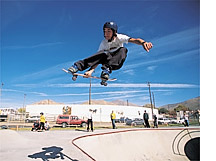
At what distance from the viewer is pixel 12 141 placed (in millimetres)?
6285

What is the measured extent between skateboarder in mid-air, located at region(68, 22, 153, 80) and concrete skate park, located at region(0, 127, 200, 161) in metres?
2.39

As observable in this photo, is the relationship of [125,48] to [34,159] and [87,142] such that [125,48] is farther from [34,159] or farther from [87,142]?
[87,142]

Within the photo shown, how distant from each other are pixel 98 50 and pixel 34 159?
10.0ft

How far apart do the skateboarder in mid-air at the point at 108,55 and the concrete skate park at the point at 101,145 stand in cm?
239

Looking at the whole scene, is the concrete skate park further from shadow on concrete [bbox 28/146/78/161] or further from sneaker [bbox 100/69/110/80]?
sneaker [bbox 100/69/110/80]

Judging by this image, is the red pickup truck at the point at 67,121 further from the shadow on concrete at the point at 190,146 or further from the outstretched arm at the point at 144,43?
the outstretched arm at the point at 144,43

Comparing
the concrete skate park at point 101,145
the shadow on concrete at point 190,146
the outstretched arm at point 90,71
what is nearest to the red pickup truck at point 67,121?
the concrete skate park at point 101,145

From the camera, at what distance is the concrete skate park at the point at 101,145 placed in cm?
460

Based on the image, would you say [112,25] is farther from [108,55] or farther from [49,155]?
[49,155]

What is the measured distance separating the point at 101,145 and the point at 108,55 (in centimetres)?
521

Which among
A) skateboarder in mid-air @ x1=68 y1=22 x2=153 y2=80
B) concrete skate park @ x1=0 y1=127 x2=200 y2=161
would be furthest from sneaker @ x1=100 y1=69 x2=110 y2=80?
concrete skate park @ x1=0 y1=127 x2=200 y2=161

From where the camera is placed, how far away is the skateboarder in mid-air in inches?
129

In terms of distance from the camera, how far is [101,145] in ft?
Result: 24.3

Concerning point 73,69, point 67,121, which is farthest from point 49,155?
point 67,121
